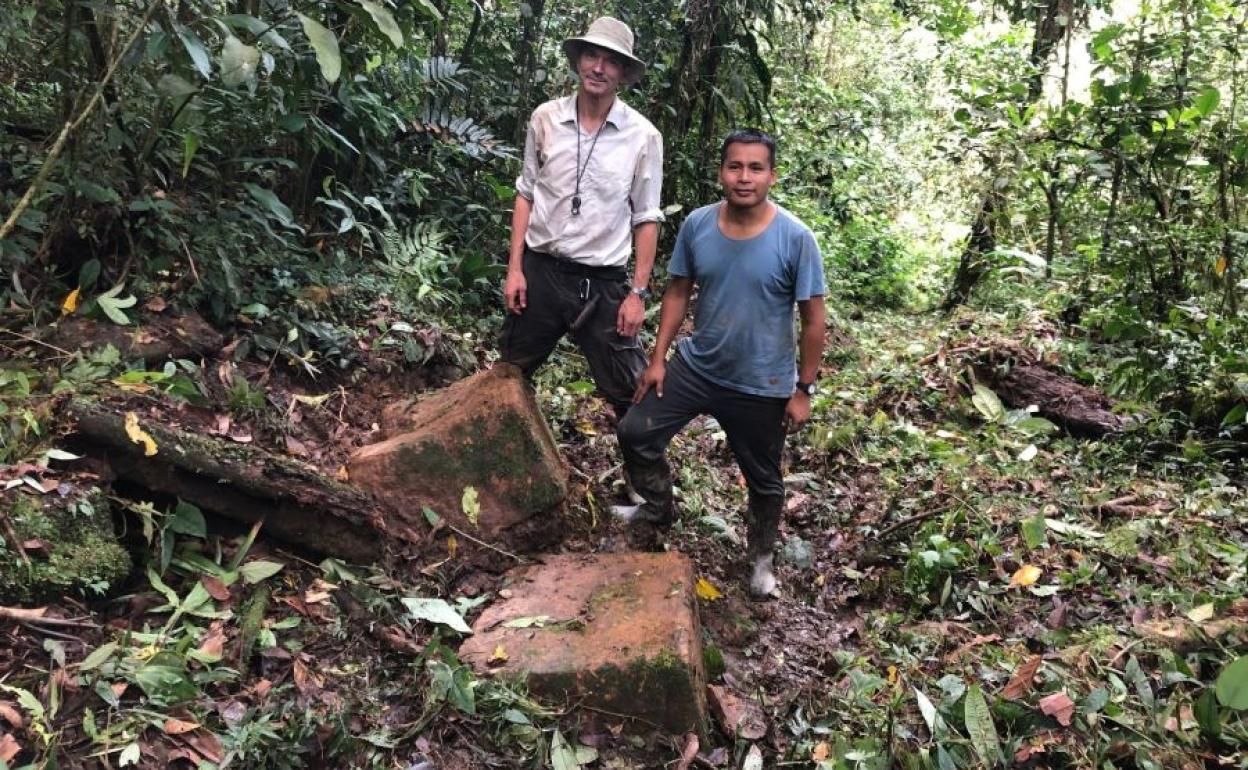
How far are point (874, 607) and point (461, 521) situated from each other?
2050mm

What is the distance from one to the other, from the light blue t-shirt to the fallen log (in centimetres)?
305

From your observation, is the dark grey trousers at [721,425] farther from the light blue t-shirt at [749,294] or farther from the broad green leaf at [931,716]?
the broad green leaf at [931,716]

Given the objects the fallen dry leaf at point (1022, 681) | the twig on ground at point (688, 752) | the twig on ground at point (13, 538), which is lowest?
the twig on ground at point (688, 752)

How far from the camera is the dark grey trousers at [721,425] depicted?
12.9ft

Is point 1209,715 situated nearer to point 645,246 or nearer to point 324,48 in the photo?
point 645,246

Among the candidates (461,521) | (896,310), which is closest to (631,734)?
(461,521)

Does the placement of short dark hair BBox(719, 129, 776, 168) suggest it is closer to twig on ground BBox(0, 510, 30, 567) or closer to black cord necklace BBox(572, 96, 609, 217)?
black cord necklace BBox(572, 96, 609, 217)

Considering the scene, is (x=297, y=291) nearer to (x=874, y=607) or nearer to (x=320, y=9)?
(x=320, y=9)

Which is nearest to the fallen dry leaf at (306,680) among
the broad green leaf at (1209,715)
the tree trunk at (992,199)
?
the broad green leaf at (1209,715)

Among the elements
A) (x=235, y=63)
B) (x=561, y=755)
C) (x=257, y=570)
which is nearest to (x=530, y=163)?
(x=235, y=63)

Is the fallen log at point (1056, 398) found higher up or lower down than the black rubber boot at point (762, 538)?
higher up

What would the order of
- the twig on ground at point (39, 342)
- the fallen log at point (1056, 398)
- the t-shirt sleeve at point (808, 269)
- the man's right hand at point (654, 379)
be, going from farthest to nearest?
the fallen log at point (1056, 398) → the man's right hand at point (654, 379) → the t-shirt sleeve at point (808, 269) → the twig on ground at point (39, 342)

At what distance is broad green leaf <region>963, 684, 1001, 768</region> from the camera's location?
281 centimetres

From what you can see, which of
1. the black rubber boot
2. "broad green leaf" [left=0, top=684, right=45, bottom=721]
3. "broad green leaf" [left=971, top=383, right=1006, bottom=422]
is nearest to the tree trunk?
"broad green leaf" [left=971, top=383, right=1006, bottom=422]
